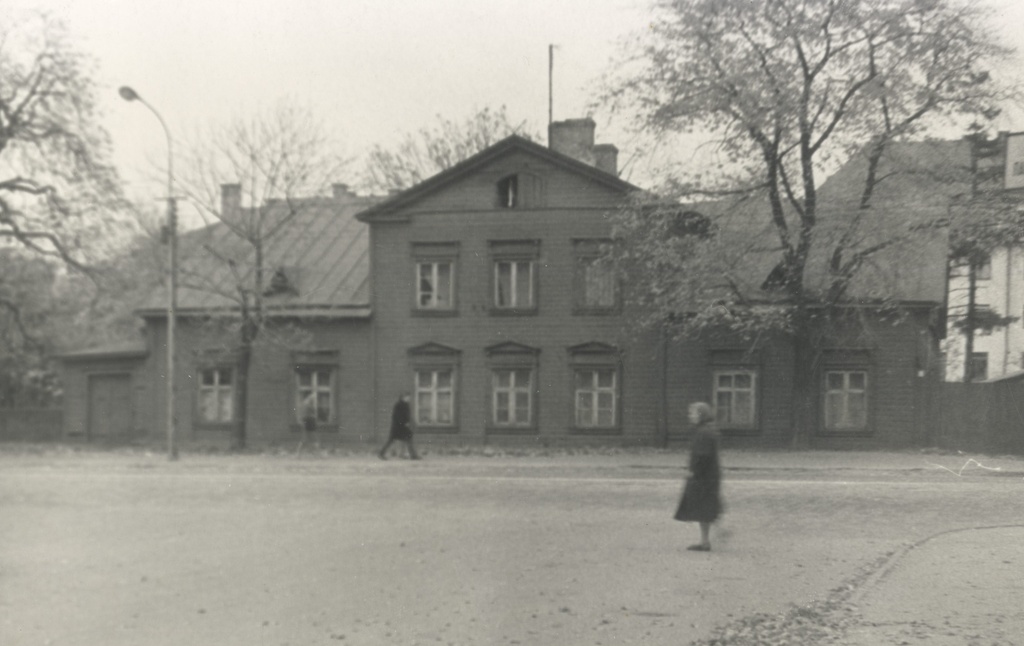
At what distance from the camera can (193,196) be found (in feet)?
78.5

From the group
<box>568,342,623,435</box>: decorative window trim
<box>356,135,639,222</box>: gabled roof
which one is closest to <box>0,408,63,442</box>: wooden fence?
<box>356,135,639,222</box>: gabled roof

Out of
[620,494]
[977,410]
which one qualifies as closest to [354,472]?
[620,494]

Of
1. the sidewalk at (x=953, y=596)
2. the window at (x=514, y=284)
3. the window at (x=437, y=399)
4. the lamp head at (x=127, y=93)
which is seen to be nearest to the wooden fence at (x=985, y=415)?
the sidewalk at (x=953, y=596)

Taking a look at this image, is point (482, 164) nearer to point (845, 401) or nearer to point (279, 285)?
point (279, 285)

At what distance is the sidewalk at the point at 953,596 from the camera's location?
7617 millimetres

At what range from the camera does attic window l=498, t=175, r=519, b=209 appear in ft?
97.1

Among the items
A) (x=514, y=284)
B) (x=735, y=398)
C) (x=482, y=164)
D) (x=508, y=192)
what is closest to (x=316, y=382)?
(x=514, y=284)

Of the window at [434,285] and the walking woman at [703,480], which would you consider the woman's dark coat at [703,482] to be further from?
the window at [434,285]

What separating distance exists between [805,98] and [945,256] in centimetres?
1015

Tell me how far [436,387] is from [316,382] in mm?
3941

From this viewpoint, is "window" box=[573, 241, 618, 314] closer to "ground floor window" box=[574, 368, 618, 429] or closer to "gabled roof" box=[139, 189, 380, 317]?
"ground floor window" box=[574, 368, 618, 429]

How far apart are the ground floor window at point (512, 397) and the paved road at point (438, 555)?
10579 mm

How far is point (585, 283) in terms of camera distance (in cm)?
2953

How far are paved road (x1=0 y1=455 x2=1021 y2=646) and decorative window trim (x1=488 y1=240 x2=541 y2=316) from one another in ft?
36.4
